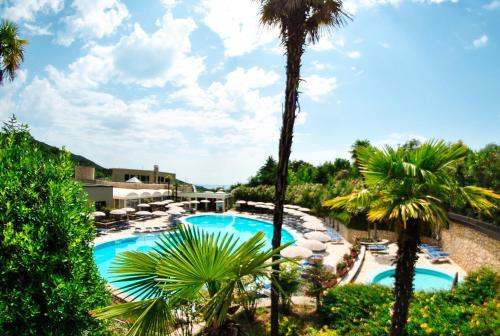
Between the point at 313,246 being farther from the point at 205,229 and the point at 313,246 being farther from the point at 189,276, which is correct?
the point at 205,229

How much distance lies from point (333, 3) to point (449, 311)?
357 inches

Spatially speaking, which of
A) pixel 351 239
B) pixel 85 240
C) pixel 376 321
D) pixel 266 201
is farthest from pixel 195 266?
pixel 266 201

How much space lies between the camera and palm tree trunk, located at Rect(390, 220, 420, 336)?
5703 mm

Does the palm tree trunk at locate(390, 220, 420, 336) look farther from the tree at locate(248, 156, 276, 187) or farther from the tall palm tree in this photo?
the tree at locate(248, 156, 276, 187)

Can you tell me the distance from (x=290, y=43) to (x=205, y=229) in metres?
25.4

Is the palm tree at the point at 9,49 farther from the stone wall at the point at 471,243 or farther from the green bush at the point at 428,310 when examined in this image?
the stone wall at the point at 471,243

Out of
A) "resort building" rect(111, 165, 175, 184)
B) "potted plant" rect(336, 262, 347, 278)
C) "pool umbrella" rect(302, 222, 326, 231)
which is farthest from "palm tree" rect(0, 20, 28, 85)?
"resort building" rect(111, 165, 175, 184)

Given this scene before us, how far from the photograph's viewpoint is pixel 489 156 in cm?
1544

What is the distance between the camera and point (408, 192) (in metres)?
5.50

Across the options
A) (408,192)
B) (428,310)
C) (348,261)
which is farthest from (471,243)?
(408,192)

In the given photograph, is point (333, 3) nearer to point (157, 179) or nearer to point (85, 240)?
point (85, 240)

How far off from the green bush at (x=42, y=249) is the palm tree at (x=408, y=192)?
15.2 ft

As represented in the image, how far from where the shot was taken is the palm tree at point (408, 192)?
527 cm

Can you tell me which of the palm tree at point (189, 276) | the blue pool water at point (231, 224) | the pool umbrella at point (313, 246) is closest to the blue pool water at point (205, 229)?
the blue pool water at point (231, 224)
